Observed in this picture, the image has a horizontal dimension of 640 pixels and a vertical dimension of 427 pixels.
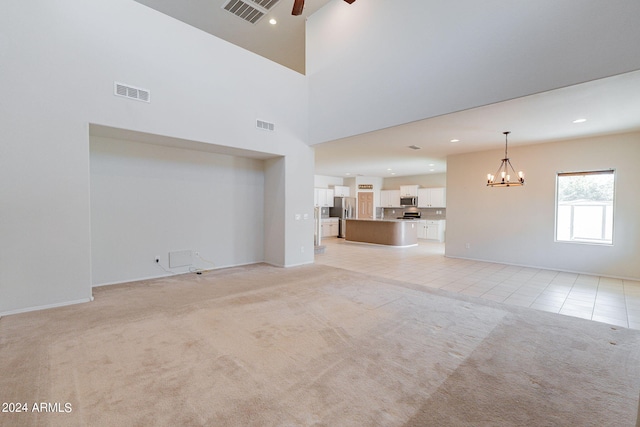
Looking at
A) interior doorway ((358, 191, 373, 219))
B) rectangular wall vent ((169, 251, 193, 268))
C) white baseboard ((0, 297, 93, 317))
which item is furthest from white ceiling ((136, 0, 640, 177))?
white baseboard ((0, 297, 93, 317))

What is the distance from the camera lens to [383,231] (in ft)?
32.0

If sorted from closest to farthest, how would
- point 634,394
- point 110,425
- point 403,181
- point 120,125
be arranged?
Answer: point 110,425 < point 634,394 < point 120,125 < point 403,181

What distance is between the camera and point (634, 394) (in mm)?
1976

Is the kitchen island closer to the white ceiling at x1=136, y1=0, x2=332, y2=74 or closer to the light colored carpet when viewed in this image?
the light colored carpet

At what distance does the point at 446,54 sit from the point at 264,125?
3386 millimetres

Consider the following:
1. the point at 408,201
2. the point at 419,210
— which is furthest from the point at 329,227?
the point at 419,210

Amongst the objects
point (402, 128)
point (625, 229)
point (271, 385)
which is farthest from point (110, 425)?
point (625, 229)

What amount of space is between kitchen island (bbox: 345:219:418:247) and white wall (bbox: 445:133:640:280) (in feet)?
6.45

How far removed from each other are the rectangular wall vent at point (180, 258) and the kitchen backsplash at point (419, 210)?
30.0 feet

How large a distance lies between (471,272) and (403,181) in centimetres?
775

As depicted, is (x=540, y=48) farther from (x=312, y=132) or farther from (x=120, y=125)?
(x=120, y=125)

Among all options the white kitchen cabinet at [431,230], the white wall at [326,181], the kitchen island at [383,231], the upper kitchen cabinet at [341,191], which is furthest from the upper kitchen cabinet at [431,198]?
the white wall at [326,181]

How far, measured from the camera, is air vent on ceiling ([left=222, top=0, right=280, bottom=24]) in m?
5.77

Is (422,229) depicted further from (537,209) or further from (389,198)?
(537,209)
